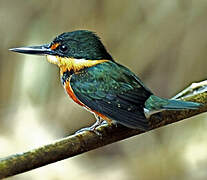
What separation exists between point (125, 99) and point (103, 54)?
0.83 ft

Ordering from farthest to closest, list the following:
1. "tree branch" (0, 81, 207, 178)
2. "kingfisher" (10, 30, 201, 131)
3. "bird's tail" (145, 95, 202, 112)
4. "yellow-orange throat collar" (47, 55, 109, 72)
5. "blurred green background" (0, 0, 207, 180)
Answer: "blurred green background" (0, 0, 207, 180) → "yellow-orange throat collar" (47, 55, 109, 72) → "kingfisher" (10, 30, 201, 131) → "bird's tail" (145, 95, 202, 112) → "tree branch" (0, 81, 207, 178)

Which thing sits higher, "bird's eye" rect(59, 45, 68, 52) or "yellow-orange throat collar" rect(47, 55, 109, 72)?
"bird's eye" rect(59, 45, 68, 52)

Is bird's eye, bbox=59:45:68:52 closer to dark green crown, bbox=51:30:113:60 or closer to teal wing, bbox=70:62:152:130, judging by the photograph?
dark green crown, bbox=51:30:113:60

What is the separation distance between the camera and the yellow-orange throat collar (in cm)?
230

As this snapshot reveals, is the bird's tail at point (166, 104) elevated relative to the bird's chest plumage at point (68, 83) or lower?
lower

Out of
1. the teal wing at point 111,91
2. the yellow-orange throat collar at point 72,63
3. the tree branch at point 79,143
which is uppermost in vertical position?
the yellow-orange throat collar at point 72,63

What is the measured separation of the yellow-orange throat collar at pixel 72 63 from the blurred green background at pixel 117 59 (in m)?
1.05

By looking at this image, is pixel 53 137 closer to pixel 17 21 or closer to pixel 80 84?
pixel 17 21

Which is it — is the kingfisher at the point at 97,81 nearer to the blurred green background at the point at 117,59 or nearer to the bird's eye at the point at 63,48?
the bird's eye at the point at 63,48

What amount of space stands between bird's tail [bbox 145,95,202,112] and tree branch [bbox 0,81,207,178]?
0.03 metres

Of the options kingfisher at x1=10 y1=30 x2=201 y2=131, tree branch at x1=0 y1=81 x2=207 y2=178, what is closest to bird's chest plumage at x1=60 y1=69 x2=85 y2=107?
kingfisher at x1=10 y1=30 x2=201 y2=131

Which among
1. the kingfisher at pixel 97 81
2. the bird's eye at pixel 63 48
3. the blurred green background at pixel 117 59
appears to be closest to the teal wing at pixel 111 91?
the kingfisher at pixel 97 81

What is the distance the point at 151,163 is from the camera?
11.6 ft

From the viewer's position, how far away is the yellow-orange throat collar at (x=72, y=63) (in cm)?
230
